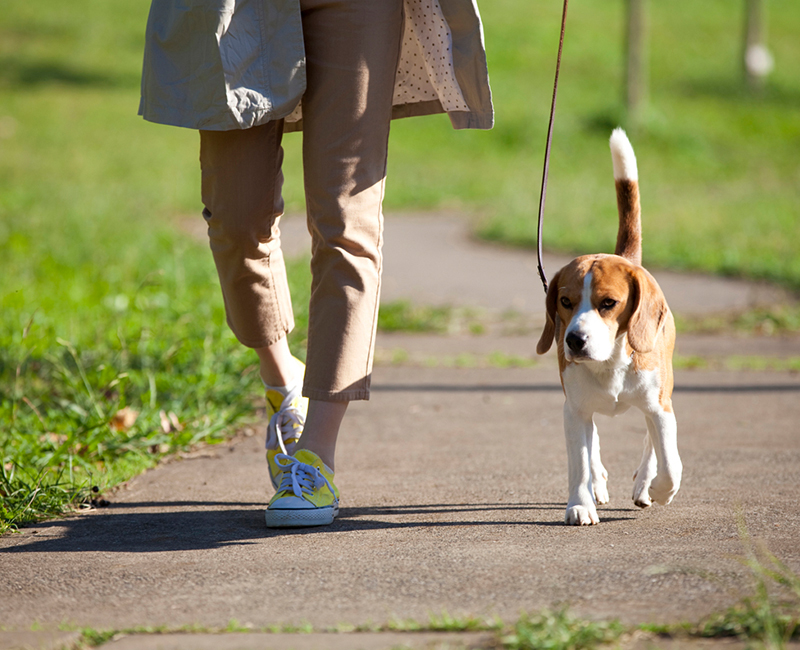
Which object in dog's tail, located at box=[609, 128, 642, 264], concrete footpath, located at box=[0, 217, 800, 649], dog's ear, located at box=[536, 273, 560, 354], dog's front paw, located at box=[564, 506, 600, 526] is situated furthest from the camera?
dog's tail, located at box=[609, 128, 642, 264]

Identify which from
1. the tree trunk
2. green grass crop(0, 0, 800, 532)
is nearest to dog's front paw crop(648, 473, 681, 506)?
green grass crop(0, 0, 800, 532)

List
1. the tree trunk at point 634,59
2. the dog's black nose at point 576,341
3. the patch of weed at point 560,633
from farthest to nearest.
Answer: the tree trunk at point 634,59 → the dog's black nose at point 576,341 → the patch of weed at point 560,633

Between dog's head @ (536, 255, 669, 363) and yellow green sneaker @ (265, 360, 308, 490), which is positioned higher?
dog's head @ (536, 255, 669, 363)

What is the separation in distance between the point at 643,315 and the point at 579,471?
45 centimetres

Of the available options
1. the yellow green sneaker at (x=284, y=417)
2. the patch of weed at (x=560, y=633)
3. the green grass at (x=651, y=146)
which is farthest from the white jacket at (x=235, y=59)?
the green grass at (x=651, y=146)

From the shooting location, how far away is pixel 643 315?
2.40 meters

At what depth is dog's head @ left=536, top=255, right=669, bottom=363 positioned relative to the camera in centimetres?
232

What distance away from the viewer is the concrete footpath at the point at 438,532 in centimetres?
188

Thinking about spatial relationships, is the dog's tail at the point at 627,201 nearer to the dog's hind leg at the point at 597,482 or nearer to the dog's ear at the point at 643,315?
the dog's ear at the point at 643,315

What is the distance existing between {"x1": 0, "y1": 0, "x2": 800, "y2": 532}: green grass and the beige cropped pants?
92 centimetres

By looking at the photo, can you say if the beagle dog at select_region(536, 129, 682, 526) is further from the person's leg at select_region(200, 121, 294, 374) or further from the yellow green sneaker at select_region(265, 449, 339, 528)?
the person's leg at select_region(200, 121, 294, 374)

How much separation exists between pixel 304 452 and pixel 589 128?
60.8ft

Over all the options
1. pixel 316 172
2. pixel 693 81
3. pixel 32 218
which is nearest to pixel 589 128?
pixel 693 81

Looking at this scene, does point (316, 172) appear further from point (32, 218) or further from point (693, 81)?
point (693, 81)
